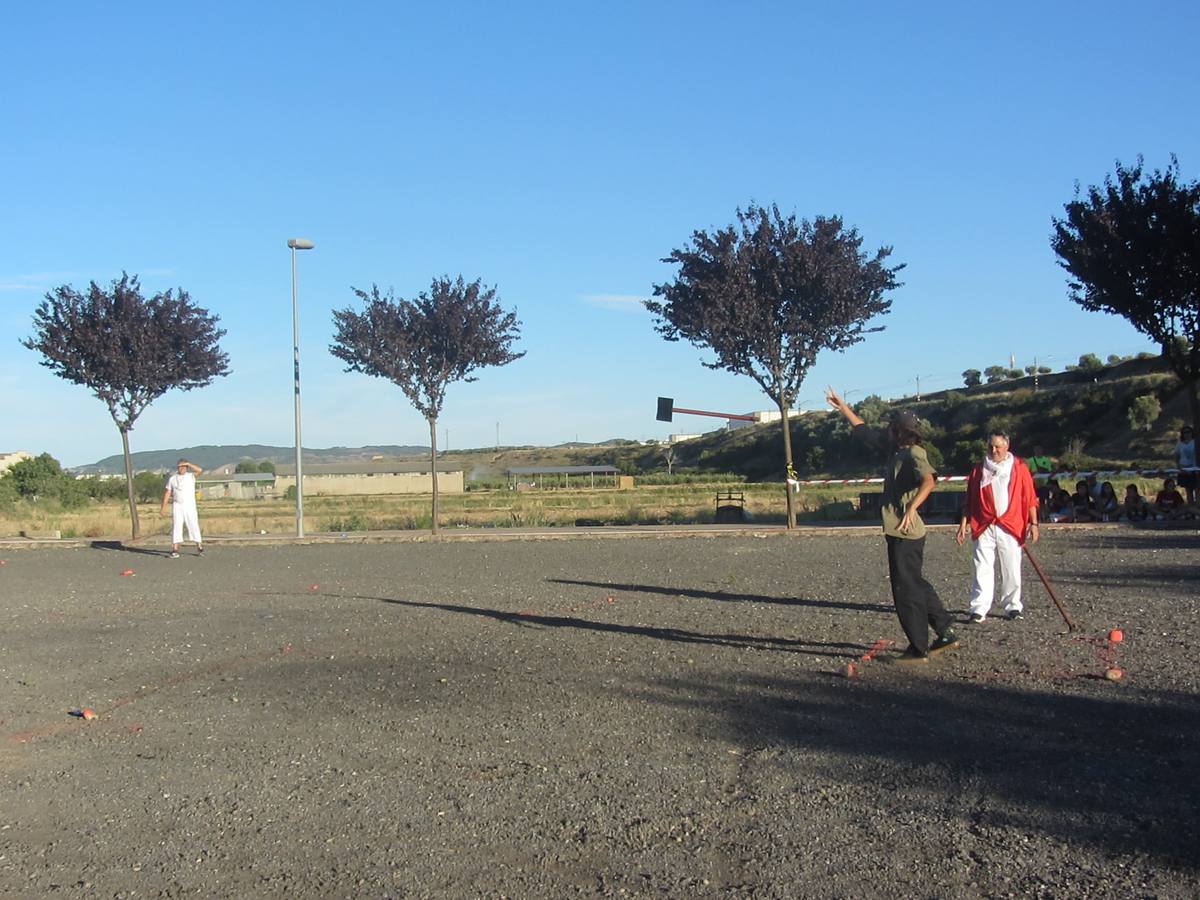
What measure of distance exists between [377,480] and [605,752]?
95716mm

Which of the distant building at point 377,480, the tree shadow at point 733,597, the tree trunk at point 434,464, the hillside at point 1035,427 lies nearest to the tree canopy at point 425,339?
the tree trunk at point 434,464

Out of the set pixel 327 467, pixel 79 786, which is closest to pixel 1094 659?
pixel 79 786

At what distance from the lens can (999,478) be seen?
9.98 m

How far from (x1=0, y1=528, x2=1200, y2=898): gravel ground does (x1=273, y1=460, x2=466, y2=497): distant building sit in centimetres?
7728

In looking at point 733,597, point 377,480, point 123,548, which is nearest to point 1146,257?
point 733,597

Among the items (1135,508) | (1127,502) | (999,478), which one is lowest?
(1135,508)

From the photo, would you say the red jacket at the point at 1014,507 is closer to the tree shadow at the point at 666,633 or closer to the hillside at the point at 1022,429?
the tree shadow at the point at 666,633

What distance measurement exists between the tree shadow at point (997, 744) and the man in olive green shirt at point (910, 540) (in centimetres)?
52

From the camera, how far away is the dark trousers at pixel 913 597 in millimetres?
7824

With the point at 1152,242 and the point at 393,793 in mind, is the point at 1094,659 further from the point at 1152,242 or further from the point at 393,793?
the point at 1152,242

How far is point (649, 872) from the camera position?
13.8 ft

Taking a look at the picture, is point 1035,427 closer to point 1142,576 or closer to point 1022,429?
point 1022,429

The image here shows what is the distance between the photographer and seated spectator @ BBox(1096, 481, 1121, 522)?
2270 cm


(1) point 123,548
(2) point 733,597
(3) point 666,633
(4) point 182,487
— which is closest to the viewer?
(3) point 666,633
